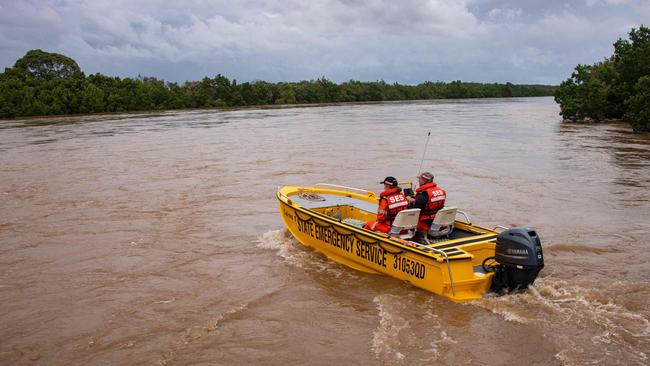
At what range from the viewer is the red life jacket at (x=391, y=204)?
325 inches

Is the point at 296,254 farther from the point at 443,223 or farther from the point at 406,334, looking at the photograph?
the point at 406,334

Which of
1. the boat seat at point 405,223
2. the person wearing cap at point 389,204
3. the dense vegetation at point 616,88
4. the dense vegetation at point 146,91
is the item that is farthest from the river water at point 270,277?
the dense vegetation at point 146,91

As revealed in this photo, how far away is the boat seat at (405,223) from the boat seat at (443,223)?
0.33 meters

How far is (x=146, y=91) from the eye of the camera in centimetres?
Result: 6644

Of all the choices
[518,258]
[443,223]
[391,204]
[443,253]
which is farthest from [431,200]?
[518,258]

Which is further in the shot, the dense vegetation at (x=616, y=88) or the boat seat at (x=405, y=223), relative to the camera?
the dense vegetation at (x=616, y=88)

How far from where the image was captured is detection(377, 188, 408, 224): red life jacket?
8.25 meters

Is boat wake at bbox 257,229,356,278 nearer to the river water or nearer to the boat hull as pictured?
the river water

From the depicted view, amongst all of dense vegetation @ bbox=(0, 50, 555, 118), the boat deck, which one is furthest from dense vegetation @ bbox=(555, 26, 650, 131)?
dense vegetation @ bbox=(0, 50, 555, 118)

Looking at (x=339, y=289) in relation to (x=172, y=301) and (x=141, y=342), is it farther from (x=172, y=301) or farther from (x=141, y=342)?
(x=141, y=342)

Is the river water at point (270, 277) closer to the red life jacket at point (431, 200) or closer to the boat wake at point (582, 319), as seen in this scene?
the boat wake at point (582, 319)

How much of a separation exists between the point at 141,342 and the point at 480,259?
4775 mm

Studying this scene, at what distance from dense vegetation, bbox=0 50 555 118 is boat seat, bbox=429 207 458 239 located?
5460cm

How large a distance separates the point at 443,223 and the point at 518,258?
1511 mm
